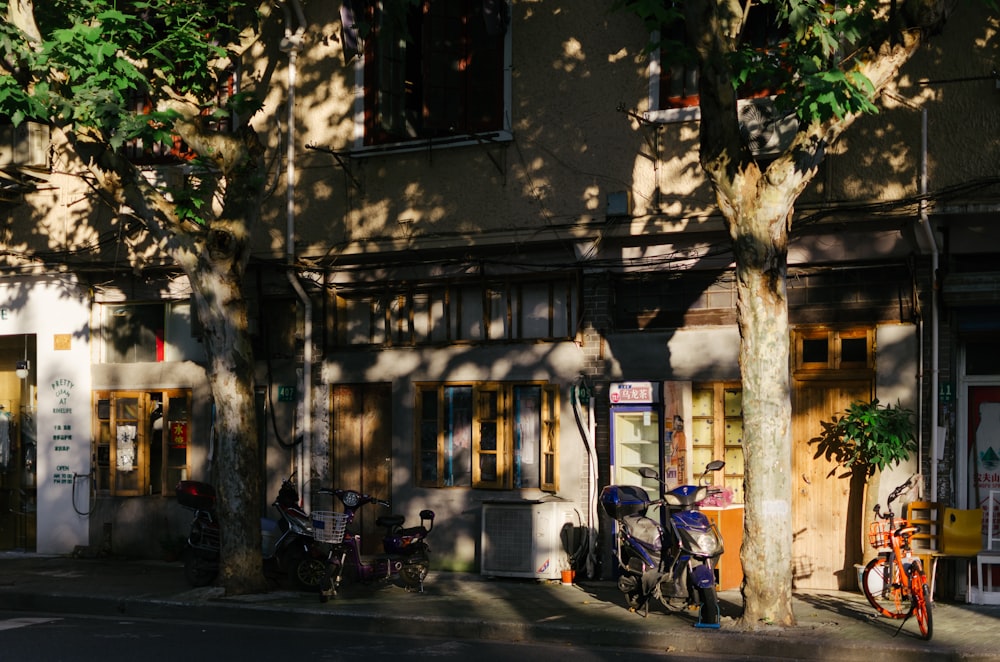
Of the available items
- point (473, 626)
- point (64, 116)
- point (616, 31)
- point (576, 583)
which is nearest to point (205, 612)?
point (473, 626)

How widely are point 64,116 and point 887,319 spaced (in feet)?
28.5

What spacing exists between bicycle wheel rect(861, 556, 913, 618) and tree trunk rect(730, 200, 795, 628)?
986mm

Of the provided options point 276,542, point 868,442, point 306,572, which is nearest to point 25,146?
point 276,542

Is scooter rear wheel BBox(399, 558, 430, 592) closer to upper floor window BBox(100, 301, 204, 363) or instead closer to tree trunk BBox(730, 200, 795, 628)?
tree trunk BBox(730, 200, 795, 628)

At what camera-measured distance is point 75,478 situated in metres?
19.0

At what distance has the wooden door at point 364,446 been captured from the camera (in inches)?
669

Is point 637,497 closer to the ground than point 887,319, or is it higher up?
closer to the ground

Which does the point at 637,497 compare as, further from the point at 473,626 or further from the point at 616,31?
the point at 616,31

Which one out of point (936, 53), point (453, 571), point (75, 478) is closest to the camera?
point (936, 53)

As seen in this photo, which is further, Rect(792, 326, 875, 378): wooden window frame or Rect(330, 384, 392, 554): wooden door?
Rect(330, 384, 392, 554): wooden door

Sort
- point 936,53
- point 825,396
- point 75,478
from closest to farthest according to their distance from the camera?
point 936,53, point 825,396, point 75,478

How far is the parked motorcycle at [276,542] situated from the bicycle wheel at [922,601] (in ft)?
20.0

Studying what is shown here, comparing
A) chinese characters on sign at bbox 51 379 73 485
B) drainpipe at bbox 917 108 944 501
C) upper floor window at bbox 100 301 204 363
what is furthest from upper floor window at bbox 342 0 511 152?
chinese characters on sign at bbox 51 379 73 485

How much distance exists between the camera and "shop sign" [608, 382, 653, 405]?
1494cm
